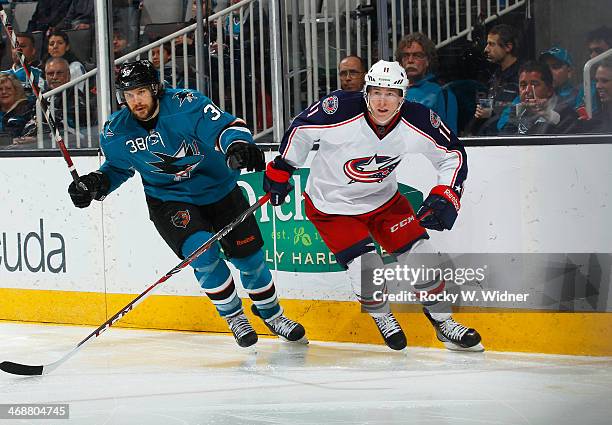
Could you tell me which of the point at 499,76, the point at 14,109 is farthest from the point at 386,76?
the point at 14,109

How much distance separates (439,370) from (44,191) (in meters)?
2.25

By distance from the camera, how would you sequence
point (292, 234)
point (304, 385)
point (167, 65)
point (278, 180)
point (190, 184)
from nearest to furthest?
point (304, 385) → point (278, 180) → point (190, 184) → point (292, 234) → point (167, 65)

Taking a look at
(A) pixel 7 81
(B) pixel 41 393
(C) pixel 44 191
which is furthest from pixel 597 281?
(A) pixel 7 81

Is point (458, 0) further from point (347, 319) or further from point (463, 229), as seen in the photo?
point (347, 319)

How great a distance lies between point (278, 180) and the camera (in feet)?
15.0

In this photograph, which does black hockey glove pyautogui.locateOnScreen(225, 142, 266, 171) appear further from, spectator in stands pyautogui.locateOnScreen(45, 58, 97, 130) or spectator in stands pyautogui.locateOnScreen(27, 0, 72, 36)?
spectator in stands pyautogui.locateOnScreen(27, 0, 72, 36)

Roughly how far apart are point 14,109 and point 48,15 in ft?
1.62

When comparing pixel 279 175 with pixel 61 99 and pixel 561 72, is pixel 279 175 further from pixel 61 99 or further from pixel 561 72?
pixel 61 99

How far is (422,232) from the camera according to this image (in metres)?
4.68

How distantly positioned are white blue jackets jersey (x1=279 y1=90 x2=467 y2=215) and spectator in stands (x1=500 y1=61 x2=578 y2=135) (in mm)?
266

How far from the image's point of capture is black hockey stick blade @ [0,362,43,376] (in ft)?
14.6

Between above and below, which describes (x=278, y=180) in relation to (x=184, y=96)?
below

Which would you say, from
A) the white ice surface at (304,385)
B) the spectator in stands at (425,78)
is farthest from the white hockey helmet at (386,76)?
the white ice surface at (304,385)

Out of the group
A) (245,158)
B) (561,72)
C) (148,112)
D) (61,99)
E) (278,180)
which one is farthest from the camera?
(61,99)
